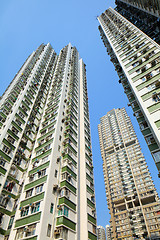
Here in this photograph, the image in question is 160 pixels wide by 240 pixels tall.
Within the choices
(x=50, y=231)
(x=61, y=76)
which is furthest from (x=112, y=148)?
(x=50, y=231)

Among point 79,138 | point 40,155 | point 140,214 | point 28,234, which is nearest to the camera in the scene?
point 28,234

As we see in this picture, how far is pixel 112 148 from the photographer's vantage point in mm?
72562

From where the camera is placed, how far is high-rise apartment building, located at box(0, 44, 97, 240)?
16.0 metres

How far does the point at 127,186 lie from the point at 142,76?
4462 cm

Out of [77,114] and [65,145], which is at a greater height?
[77,114]

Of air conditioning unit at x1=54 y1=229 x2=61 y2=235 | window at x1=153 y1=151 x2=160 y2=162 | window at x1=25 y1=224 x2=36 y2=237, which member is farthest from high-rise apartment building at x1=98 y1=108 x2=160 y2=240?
window at x1=25 y1=224 x2=36 y2=237

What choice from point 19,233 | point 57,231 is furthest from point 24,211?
point 57,231

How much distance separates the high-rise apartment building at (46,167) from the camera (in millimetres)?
16016

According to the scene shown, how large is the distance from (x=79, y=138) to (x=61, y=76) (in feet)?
56.8

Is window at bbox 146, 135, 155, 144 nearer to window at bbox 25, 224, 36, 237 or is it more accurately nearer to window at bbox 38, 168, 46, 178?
window at bbox 38, 168, 46, 178

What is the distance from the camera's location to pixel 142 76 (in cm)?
2106

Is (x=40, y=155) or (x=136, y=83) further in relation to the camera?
(x=40, y=155)

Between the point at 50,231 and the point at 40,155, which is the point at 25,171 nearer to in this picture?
the point at 40,155

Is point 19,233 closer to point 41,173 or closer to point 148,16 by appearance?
point 41,173
